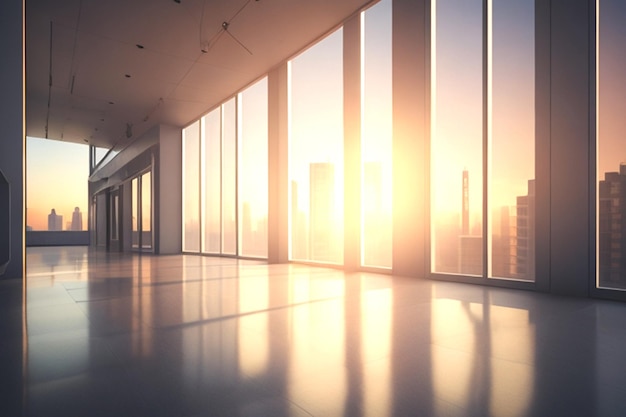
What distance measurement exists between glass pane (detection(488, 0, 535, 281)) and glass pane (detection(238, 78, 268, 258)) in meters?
5.65

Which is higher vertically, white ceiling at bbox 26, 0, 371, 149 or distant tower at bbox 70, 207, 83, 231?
white ceiling at bbox 26, 0, 371, 149

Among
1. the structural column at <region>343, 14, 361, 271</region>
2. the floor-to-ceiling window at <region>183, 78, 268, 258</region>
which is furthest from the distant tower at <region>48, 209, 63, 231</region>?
the structural column at <region>343, 14, 361, 271</region>

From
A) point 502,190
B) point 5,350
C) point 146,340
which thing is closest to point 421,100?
point 502,190

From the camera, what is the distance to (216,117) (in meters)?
11.9

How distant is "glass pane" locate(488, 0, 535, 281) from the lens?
4617mm

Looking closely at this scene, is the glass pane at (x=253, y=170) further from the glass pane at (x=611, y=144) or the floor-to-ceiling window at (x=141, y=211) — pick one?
→ the glass pane at (x=611, y=144)

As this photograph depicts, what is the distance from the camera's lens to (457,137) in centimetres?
552

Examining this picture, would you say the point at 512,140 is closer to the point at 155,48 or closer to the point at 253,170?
the point at 253,170

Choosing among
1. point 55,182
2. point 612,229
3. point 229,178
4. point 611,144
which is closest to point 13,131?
point 229,178

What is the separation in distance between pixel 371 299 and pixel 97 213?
73.0 ft

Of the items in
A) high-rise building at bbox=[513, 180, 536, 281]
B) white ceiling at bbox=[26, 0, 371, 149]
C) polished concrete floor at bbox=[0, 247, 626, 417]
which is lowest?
polished concrete floor at bbox=[0, 247, 626, 417]

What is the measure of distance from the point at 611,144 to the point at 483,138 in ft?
4.83

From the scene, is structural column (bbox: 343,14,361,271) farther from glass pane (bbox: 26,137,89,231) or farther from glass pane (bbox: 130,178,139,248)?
glass pane (bbox: 26,137,89,231)

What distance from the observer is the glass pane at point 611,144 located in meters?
3.94
